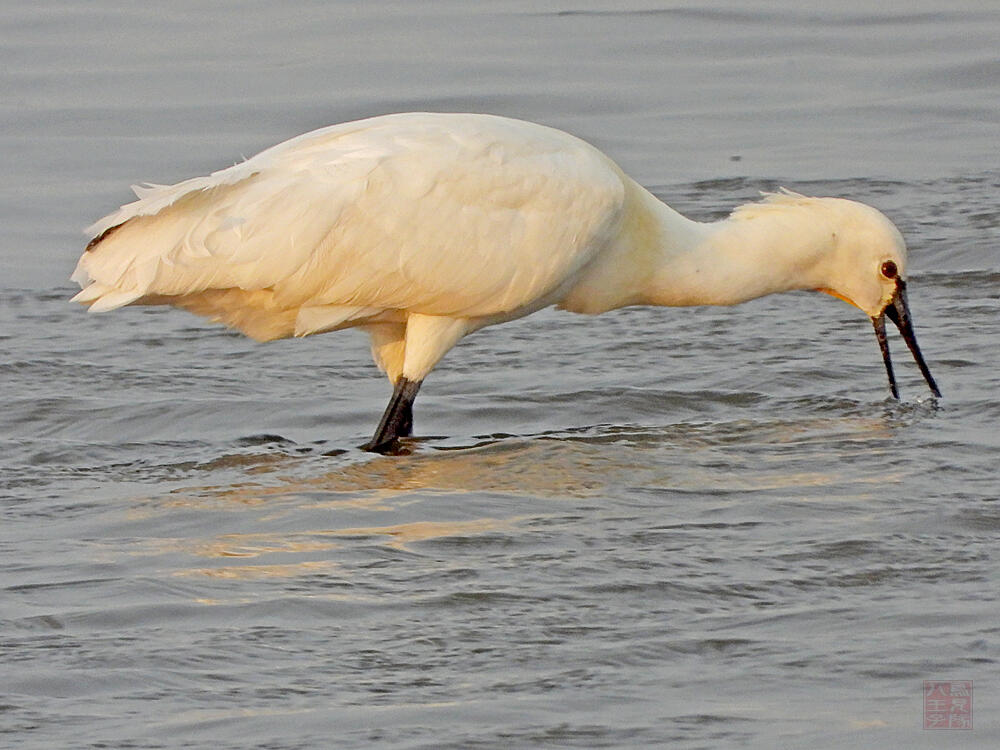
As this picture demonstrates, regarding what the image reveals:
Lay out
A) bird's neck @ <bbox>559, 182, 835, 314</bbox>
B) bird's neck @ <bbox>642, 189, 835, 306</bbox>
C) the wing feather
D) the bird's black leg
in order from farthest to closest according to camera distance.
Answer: bird's neck @ <bbox>642, 189, 835, 306</bbox>
bird's neck @ <bbox>559, 182, 835, 314</bbox>
the bird's black leg
the wing feather

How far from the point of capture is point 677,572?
22.7 feet

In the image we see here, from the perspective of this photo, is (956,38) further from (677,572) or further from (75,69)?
(677,572)

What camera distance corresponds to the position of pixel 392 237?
912cm

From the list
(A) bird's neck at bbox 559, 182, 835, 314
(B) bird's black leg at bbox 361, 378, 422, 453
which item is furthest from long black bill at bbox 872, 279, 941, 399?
(B) bird's black leg at bbox 361, 378, 422, 453

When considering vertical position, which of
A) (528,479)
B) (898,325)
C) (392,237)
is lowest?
(528,479)

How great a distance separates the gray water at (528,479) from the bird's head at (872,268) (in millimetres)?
248

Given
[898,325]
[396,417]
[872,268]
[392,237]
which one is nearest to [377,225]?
[392,237]

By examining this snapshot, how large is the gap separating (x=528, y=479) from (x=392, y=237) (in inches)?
52.6

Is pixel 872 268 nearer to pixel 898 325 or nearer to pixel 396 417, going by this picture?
pixel 898 325

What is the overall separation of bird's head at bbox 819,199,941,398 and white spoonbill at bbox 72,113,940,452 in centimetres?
47

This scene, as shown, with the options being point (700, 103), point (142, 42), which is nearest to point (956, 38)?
point (700, 103)

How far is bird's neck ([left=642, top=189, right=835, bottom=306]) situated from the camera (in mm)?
9805

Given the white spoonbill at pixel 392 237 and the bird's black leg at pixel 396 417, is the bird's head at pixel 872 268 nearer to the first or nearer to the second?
the white spoonbill at pixel 392 237

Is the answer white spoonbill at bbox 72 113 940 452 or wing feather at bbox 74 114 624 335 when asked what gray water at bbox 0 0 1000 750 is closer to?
white spoonbill at bbox 72 113 940 452
